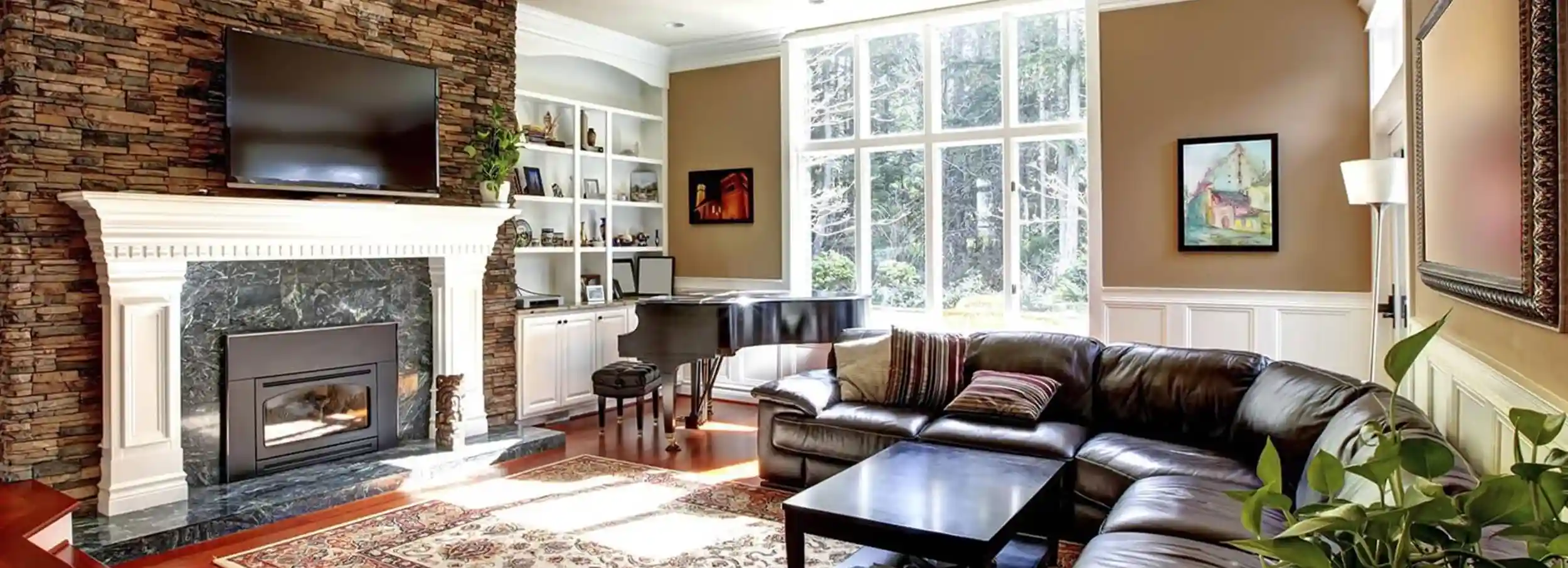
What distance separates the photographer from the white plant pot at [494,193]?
209 inches

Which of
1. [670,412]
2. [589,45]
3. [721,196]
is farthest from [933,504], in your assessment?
[589,45]

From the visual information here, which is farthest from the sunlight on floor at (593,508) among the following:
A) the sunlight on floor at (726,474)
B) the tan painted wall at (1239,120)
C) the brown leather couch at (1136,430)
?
the tan painted wall at (1239,120)

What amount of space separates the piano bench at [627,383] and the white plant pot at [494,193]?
4.23 ft

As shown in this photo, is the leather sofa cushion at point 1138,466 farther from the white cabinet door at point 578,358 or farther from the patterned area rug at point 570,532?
the white cabinet door at point 578,358

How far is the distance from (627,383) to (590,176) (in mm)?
2027

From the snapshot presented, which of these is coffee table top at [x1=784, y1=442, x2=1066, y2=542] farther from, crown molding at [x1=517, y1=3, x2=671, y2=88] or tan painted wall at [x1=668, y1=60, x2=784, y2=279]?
crown molding at [x1=517, y1=3, x2=671, y2=88]

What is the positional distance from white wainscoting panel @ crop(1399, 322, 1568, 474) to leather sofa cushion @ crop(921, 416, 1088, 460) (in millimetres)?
1262

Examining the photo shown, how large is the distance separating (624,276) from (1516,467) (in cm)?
697

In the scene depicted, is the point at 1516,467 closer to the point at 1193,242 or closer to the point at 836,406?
the point at 836,406

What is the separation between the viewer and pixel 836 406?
450 centimetres

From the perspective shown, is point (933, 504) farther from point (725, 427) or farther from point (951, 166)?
point (951, 166)

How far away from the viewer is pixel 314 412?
15.4 feet

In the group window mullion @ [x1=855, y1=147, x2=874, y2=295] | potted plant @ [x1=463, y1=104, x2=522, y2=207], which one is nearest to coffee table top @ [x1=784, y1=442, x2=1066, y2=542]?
potted plant @ [x1=463, y1=104, x2=522, y2=207]

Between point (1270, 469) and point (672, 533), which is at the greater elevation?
point (1270, 469)
